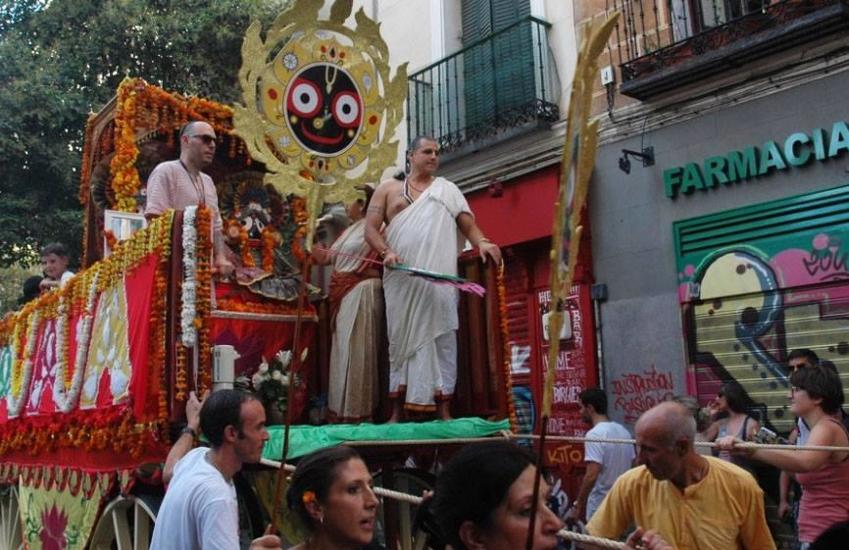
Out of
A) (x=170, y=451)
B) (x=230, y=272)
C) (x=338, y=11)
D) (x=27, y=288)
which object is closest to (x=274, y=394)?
(x=230, y=272)

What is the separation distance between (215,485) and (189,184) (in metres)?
3.05

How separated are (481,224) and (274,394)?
4.62m

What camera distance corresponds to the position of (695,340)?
25.0 ft

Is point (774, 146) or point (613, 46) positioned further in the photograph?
point (613, 46)

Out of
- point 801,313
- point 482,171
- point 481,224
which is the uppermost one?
point 482,171

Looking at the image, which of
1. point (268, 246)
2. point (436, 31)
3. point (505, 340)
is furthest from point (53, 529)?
point (436, 31)

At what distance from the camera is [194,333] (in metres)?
4.38

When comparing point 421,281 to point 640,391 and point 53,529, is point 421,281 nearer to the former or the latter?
point 53,529

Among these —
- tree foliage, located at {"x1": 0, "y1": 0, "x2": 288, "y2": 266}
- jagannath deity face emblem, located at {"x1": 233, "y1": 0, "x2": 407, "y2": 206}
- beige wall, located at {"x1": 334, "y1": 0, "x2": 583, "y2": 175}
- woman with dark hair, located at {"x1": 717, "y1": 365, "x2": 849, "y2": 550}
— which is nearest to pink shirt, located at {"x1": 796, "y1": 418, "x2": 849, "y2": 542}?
woman with dark hair, located at {"x1": 717, "y1": 365, "x2": 849, "y2": 550}

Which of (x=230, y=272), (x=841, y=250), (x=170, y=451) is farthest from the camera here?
(x=841, y=250)

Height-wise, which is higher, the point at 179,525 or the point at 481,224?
the point at 481,224

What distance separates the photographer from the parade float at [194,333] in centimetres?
442

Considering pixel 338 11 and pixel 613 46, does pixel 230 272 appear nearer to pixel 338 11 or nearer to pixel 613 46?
pixel 338 11

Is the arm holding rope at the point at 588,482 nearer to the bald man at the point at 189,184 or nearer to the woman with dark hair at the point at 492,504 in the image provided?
the bald man at the point at 189,184
